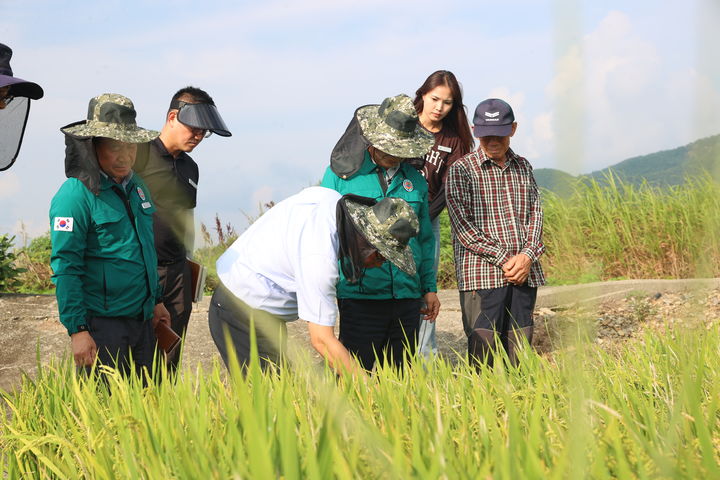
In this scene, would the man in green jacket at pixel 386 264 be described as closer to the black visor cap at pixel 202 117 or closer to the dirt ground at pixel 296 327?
the black visor cap at pixel 202 117

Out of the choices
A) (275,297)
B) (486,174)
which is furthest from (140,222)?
(486,174)

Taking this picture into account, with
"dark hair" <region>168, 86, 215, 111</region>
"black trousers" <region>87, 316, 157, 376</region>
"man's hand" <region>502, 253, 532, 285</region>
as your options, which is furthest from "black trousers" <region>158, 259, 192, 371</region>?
"man's hand" <region>502, 253, 532, 285</region>

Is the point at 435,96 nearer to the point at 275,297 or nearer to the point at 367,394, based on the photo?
the point at 275,297

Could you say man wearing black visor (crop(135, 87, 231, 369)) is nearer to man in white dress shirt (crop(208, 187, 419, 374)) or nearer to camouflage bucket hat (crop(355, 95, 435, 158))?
man in white dress shirt (crop(208, 187, 419, 374))

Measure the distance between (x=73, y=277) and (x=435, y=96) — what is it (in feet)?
6.76

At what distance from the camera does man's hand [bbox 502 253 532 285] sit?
386 cm

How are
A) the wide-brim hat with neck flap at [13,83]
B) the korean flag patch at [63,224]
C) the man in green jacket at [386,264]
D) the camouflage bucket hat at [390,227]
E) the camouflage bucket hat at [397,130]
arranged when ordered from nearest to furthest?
the wide-brim hat with neck flap at [13,83], the camouflage bucket hat at [390,227], the korean flag patch at [63,224], the camouflage bucket hat at [397,130], the man in green jacket at [386,264]

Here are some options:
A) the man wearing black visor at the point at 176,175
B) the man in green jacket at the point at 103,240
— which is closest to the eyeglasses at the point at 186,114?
the man wearing black visor at the point at 176,175

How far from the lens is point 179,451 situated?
1.64 m

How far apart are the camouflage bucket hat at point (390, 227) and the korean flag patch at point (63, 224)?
40.5 inches

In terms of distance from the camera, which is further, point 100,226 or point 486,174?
point 486,174

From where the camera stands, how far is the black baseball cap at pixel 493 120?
3.76 meters

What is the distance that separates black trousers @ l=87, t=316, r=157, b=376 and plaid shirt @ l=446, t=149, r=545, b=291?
1.69 metres

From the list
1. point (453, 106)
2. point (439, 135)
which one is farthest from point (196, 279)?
point (453, 106)
